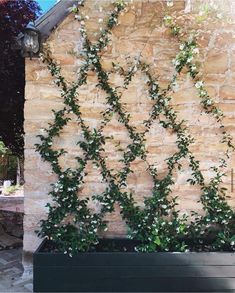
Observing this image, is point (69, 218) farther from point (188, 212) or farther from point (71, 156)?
point (188, 212)

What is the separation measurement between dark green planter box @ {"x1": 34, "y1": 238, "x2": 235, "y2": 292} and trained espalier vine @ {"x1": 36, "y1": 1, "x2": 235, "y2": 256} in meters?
0.38

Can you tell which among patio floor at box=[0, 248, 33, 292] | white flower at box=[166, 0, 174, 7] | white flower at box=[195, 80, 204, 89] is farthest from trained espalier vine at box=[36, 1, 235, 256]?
patio floor at box=[0, 248, 33, 292]

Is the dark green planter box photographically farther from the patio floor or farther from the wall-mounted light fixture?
the wall-mounted light fixture

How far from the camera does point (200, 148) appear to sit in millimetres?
3500

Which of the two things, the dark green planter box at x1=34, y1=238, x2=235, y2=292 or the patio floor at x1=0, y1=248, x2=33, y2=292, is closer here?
the dark green planter box at x1=34, y1=238, x2=235, y2=292

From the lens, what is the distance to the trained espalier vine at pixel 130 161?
133 inches

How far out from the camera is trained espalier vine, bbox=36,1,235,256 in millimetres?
3381

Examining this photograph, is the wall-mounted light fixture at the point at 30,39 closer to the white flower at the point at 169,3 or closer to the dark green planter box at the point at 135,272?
the white flower at the point at 169,3

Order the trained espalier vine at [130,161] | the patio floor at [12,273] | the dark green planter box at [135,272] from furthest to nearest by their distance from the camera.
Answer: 1. the trained espalier vine at [130,161]
2. the patio floor at [12,273]
3. the dark green planter box at [135,272]

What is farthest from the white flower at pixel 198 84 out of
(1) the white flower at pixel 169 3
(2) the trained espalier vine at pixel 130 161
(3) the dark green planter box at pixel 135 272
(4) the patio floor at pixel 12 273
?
(4) the patio floor at pixel 12 273

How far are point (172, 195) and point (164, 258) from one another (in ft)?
2.42

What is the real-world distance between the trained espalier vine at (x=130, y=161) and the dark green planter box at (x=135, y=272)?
Result: 1.23ft

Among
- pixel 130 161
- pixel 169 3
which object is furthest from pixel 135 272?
pixel 169 3

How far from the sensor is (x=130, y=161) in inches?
136
